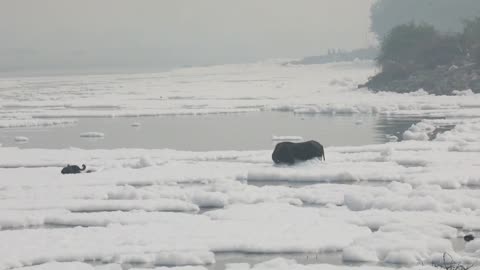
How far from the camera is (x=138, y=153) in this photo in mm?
21656

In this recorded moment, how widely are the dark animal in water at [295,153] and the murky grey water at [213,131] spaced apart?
4.31 metres

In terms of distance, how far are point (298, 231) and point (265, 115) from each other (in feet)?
81.6

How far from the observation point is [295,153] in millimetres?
18516

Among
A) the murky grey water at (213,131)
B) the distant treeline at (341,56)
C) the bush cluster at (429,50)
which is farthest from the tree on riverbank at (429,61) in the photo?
the distant treeline at (341,56)

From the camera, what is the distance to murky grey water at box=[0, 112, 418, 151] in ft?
80.3

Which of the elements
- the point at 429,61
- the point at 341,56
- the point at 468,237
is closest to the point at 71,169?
the point at 468,237

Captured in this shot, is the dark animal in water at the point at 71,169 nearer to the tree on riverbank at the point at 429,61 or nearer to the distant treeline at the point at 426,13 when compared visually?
the tree on riverbank at the point at 429,61

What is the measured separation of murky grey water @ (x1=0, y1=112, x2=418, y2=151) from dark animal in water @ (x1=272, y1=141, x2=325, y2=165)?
4312mm

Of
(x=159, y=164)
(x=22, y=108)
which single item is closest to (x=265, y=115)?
(x=22, y=108)

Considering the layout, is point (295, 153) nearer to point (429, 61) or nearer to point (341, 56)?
point (429, 61)

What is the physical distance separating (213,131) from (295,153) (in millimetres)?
10455

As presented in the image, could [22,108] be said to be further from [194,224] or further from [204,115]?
[194,224]

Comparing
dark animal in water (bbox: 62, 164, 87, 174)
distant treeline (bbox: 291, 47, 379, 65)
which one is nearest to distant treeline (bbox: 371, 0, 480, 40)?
distant treeline (bbox: 291, 47, 379, 65)

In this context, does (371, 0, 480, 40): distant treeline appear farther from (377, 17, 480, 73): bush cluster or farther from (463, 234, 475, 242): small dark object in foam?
(463, 234, 475, 242): small dark object in foam
